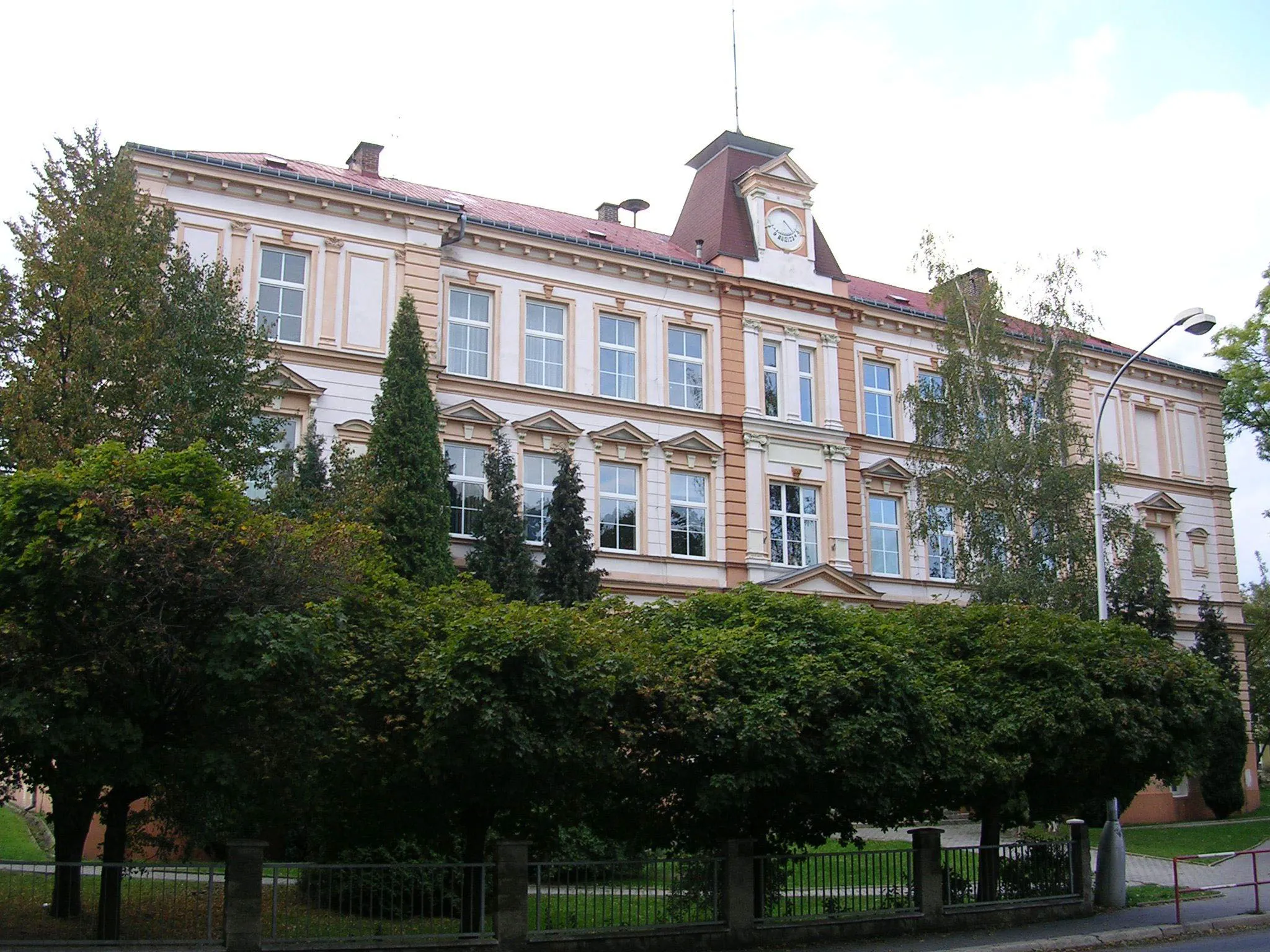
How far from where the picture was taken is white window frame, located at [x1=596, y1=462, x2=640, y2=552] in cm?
3234

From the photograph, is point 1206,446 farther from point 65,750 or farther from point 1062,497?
point 65,750

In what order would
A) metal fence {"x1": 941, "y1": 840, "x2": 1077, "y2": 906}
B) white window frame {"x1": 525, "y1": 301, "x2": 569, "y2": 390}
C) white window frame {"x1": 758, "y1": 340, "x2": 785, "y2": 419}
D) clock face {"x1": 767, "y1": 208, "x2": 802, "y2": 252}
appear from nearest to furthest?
metal fence {"x1": 941, "y1": 840, "x2": 1077, "y2": 906} < white window frame {"x1": 525, "y1": 301, "x2": 569, "y2": 390} < white window frame {"x1": 758, "y1": 340, "x2": 785, "y2": 419} < clock face {"x1": 767, "y1": 208, "x2": 802, "y2": 252}

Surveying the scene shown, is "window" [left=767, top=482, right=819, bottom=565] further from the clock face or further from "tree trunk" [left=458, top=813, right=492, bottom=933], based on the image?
"tree trunk" [left=458, top=813, right=492, bottom=933]

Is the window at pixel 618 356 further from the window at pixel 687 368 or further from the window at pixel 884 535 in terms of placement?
the window at pixel 884 535

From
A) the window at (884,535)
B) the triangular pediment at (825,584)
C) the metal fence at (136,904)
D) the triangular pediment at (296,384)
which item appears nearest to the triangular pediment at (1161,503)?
the window at (884,535)

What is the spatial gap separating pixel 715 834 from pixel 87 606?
30.3 feet

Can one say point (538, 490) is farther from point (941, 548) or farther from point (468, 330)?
point (941, 548)

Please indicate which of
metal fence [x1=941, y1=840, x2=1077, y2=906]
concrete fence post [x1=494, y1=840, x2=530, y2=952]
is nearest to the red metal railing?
metal fence [x1=941, y1=840, x2=1077, y2=906]

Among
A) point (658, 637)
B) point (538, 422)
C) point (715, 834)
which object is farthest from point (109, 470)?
point (538, 422)

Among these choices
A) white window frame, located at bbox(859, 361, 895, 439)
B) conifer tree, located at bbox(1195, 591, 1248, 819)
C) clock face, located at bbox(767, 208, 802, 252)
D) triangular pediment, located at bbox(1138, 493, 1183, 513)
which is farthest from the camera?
triangular pediment, located at bbox(1138, 493, 1183, 513)

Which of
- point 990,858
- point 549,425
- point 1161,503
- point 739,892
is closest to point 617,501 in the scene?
point 549,425

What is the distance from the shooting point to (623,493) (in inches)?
1300

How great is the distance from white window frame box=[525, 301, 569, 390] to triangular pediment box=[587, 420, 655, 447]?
1500 mm

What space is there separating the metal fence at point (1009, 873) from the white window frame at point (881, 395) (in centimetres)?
1731
